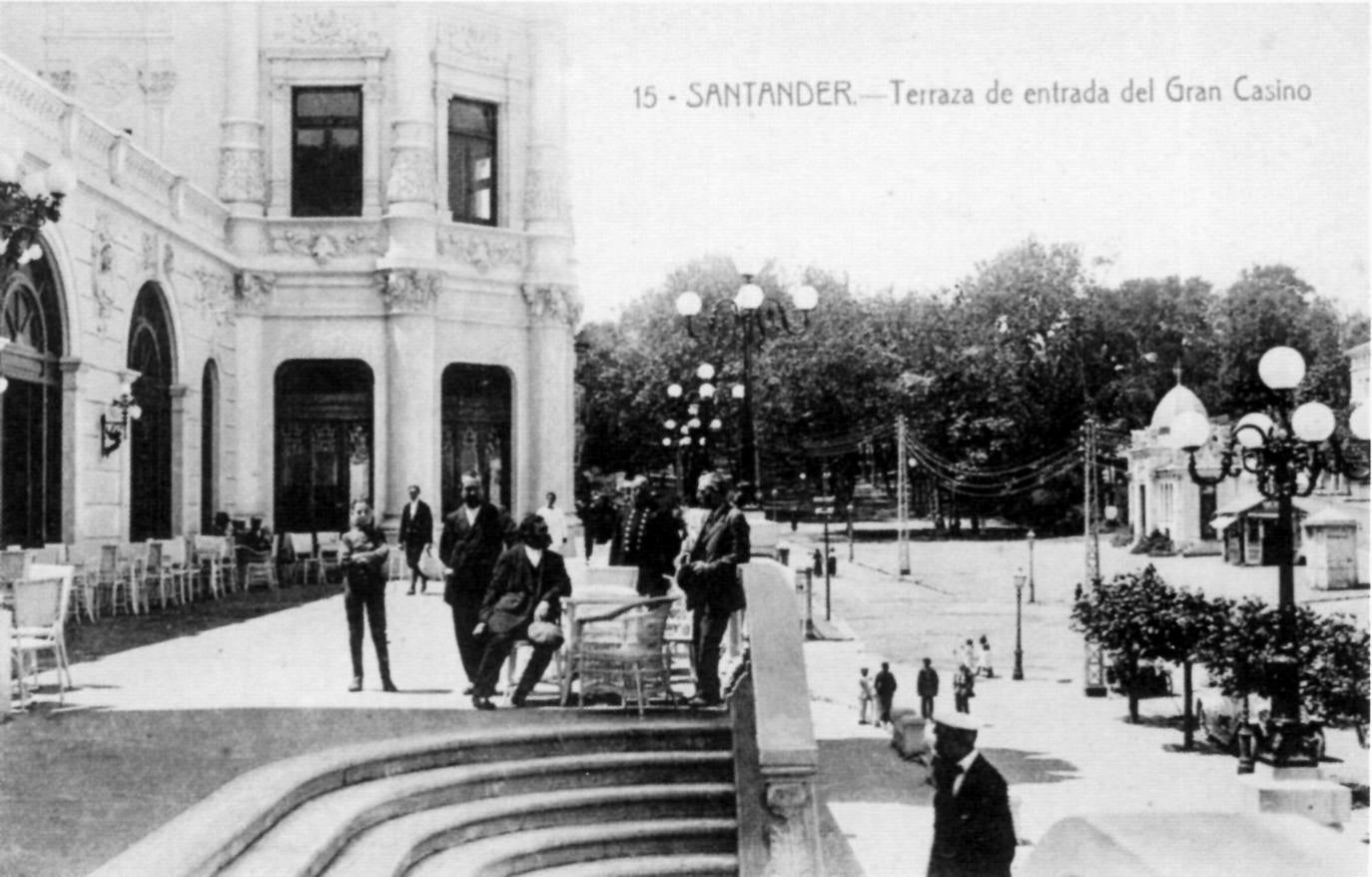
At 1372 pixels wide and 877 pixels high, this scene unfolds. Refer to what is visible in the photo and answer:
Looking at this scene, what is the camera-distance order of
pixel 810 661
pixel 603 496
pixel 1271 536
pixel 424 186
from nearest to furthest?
pixel 424 186, pixel 603 496, pixel 810 661, pixel 1271 536

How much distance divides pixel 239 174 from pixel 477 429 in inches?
237

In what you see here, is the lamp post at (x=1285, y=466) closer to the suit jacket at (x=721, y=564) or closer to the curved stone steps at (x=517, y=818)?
the suit jacket at (x=721, y=564)

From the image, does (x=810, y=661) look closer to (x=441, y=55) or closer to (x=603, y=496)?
(x=603, y=496)

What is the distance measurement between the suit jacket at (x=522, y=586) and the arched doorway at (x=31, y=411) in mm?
7646

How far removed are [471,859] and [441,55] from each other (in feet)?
64.6

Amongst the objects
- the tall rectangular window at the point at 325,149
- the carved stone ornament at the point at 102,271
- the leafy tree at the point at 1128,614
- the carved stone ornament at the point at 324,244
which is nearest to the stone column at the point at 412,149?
the carved stone ornament at the point at 324,244

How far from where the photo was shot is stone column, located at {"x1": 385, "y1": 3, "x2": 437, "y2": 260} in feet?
81.0

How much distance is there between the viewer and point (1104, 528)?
5141 cm

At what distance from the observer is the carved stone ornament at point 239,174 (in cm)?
2419

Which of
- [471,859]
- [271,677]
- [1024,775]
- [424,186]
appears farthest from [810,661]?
[471,859]

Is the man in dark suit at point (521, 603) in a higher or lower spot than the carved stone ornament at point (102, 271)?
lower

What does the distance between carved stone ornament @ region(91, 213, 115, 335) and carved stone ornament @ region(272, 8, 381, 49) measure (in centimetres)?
778

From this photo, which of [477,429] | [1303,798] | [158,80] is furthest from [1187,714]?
[158,80]

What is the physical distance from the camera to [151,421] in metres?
20.8
